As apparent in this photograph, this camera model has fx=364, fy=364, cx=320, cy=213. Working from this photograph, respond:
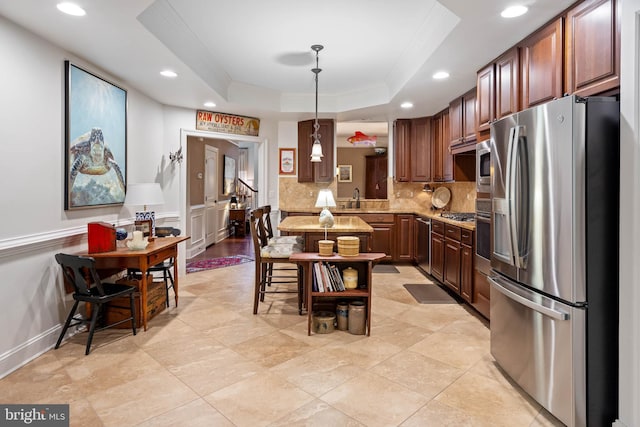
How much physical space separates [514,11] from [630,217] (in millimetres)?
1506

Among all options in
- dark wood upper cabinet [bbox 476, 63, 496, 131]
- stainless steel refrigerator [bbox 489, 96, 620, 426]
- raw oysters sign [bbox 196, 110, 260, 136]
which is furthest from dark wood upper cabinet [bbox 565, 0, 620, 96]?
raw oysters sign [bbox 196, 110, 260, 136]

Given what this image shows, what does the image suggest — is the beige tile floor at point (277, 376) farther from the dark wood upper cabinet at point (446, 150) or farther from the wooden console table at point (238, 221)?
the wooden console table at point (238, 221)

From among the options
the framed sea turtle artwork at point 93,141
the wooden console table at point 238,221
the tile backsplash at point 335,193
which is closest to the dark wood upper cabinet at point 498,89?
the tile backsplash at point 335,193

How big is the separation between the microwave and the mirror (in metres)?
2.97

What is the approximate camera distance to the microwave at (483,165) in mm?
3161

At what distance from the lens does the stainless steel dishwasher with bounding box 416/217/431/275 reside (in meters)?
5.04

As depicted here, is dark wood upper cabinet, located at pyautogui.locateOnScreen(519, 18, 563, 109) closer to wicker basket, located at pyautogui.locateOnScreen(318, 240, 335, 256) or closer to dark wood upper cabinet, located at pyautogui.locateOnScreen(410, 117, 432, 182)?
wicker basket, located at pyautogui.locateOnScreen(318, 240, 335, 256)

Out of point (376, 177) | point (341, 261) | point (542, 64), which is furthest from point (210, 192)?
point (542, 64)

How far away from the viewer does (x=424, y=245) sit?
17.2ft

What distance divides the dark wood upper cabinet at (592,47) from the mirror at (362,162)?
406 cm

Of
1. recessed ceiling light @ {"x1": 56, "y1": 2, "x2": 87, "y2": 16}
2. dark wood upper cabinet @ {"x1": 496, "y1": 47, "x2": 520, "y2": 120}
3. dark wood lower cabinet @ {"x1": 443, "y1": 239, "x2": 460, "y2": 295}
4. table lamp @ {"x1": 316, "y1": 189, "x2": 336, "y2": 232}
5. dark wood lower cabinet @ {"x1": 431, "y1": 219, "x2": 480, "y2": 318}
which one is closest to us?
recessed ceiling light @ {"x1": 56, "y1": 2, "x2": 87, "y2": 16}

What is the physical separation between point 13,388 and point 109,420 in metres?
0.85

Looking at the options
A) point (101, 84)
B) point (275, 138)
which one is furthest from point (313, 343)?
point (275, 138)

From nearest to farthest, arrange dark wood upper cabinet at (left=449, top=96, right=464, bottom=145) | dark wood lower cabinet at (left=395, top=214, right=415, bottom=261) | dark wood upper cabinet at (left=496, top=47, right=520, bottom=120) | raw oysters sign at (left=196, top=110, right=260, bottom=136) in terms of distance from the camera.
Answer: dark wood upper cabinet at (left=496, top=47, right=520, bottom=120), dark wood upper cabinet at (left=449, top=96, right=464, bottom=145), raw oysters sign at (left=196, top=110, right=260, bottom=136), dark wood lower cabinet at (left=395, top=214, right=415, bottom=261)
